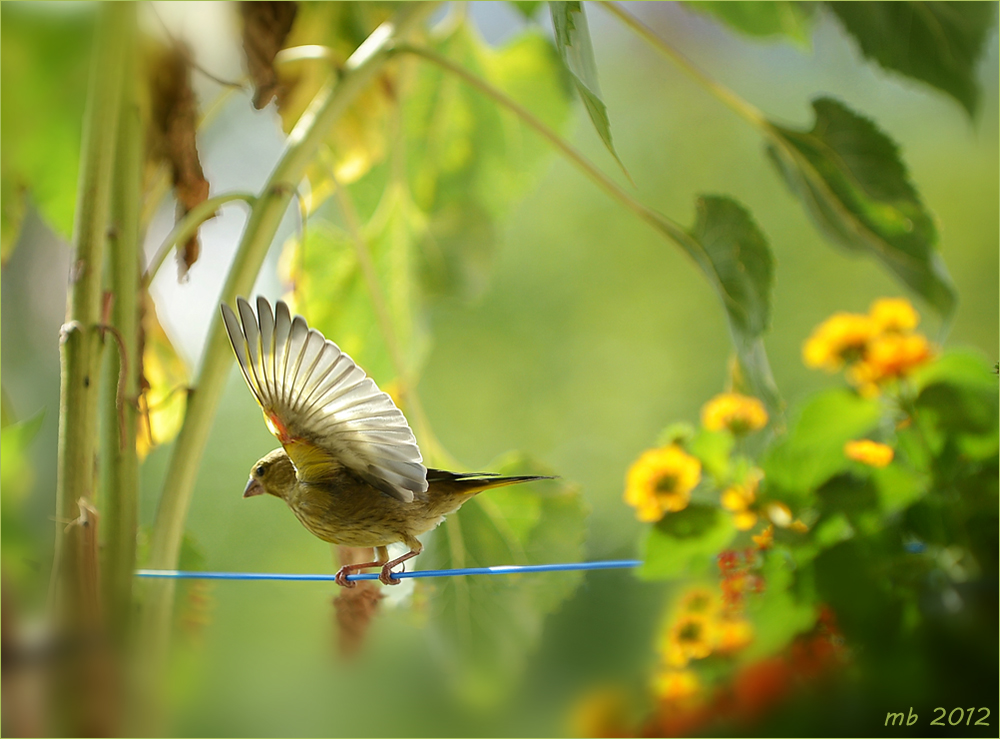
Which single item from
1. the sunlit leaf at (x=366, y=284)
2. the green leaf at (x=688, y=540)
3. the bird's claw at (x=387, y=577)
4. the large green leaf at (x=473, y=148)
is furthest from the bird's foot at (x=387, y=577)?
the large green leaf at (x=473, y=148)

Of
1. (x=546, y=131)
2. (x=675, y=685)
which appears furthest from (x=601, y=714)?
(x=546, y=131)

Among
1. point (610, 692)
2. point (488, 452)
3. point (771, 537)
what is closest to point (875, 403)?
point (771, 537)

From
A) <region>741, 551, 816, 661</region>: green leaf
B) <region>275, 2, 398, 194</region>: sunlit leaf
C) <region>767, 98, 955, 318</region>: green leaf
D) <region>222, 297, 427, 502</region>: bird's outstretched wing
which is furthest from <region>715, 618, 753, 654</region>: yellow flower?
<region>275, 2, 398, 194</region>: sunlit leaf

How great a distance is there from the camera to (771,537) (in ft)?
1.05

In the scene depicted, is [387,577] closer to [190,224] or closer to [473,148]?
[190,224]

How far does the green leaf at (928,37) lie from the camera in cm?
40

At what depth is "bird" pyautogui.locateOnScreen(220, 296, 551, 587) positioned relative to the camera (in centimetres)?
20

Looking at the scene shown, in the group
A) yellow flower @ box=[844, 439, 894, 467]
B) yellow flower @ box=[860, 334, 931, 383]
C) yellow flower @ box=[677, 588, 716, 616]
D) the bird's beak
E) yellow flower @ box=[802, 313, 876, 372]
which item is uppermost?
yellow flower @ box=[802, 313, 876, 372]

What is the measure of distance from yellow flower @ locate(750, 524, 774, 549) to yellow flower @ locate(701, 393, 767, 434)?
0.15ft

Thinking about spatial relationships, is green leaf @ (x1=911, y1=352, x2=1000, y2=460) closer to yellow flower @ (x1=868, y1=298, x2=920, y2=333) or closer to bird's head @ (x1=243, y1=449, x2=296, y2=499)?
yellow flower @ (x1=868, y1=298, x2=920, y2=333)

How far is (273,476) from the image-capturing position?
9.7 inches

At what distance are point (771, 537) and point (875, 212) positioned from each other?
17 centimetres

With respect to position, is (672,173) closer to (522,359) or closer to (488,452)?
(522,359)

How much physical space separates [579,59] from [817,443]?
203mm
